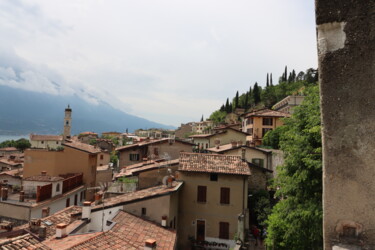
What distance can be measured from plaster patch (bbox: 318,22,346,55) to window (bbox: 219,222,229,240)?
1570 centimetres

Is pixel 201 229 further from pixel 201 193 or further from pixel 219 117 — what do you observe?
pixel 219 117

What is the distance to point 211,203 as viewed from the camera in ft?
59.4

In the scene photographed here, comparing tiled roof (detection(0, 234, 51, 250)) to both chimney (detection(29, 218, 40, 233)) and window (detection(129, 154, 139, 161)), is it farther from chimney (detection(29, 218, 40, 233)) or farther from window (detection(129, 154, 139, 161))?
window (detection(129, 154, 139, 161))

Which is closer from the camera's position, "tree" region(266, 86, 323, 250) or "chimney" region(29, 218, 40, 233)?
"tree" region(266, 86, 323, 250)

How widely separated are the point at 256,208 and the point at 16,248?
17.4 m

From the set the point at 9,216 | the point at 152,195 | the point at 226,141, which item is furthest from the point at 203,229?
the point at 226,141

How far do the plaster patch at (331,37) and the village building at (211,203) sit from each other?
14.4 metres

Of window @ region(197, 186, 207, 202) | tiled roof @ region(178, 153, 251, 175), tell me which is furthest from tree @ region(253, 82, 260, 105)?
window @ region(197, 186, 207, 202)

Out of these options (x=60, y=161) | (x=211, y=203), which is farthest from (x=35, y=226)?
(x=60, y=161)

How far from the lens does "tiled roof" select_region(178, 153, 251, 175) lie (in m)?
18.0

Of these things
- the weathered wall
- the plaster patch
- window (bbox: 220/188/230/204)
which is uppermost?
the plaster patch

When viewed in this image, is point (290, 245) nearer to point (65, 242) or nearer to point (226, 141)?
point (65, 242)

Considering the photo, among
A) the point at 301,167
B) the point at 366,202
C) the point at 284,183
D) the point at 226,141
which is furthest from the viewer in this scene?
the point at 226,141

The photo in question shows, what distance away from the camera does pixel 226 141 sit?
135ft
